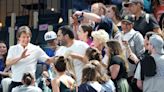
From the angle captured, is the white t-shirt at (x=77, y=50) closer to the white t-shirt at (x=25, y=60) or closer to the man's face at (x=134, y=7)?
the white t-shirt at (x=25, y=60)

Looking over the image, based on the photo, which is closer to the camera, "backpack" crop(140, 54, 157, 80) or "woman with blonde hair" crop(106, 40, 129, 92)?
"backpack" crop(140, 54, 157, 80)

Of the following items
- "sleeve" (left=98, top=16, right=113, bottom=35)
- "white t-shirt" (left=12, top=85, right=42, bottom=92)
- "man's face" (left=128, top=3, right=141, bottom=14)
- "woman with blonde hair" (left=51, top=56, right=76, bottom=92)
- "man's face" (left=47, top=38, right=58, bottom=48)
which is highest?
"man's face" (left=128, top=3, right=141, bottom=14)

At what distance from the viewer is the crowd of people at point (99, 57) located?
5992 millimetres

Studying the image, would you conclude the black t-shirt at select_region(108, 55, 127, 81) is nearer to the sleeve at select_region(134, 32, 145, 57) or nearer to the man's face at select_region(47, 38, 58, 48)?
the sleeve at select_region(134, 32, 145, 57)

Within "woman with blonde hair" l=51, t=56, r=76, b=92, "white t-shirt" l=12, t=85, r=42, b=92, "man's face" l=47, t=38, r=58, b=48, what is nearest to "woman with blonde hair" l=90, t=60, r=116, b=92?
"woman with blonde hair" l=51, t=56, r=76, b=92

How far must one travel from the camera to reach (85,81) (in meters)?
5.78

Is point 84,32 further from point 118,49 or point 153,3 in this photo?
point 153,3

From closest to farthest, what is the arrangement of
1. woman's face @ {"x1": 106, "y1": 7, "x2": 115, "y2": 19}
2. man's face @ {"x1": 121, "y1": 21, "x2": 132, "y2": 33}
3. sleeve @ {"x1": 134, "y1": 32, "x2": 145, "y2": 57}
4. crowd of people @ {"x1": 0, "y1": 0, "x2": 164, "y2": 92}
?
crowd of people @ {"x1": 0, "y1": 0, "x2": 164, "y2": 92}, sleeve @ {"x1": 134, "y1": 32, "x2": 145, "y2": 57}, man's face @ {"x1": 121, "y1": 21, "x2": 132, "y2": 33}, woman's face @ {"x1": 106, "y1": 7, "x2": 115, "y2": 19}

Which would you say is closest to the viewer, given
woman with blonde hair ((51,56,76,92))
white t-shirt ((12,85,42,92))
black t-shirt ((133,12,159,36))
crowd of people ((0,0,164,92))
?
woman with blonde hair ((51,56,76,92))

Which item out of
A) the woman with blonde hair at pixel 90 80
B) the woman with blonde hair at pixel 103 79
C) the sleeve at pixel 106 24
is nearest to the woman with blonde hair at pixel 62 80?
the woman with blonde hair at pixel 90 80

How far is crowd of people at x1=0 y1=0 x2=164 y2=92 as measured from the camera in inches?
236

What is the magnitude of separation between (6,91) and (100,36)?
6.84 ft

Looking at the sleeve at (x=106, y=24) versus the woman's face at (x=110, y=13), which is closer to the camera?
the sleeve at (x=106, y=24)

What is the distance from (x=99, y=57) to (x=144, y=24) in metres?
1.52
